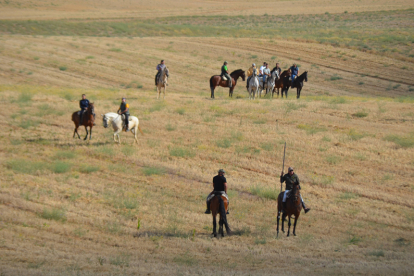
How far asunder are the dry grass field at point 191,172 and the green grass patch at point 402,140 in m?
0.09

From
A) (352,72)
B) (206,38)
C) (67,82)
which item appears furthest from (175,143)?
(206,38)

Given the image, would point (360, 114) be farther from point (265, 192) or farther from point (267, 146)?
point (265, 192)

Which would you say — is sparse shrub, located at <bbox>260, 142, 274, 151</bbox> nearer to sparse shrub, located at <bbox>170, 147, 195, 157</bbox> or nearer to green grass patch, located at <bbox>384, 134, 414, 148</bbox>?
sparse shrub, located at <bbox>170, 147, 195, 157</bbox>

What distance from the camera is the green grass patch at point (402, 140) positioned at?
2356 centimetres

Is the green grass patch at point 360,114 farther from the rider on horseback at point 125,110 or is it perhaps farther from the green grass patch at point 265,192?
the rider on horseback at point 125,110

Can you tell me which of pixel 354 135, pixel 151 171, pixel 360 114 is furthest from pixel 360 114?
pixel 151 171

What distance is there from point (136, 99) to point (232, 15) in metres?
66.2

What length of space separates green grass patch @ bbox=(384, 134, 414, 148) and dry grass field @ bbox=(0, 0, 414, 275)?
93mm

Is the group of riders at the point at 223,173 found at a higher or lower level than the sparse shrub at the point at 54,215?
higher

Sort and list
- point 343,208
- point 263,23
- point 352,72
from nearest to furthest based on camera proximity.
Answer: point 343,208 → point 352,72 → point 263,23

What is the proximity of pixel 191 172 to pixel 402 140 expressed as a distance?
35.6ft

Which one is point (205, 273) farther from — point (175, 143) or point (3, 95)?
point (3, 95)

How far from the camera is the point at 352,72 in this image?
161ft

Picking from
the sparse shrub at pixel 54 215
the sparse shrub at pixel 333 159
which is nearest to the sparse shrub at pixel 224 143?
the sparse shrub at pixel 333 159
